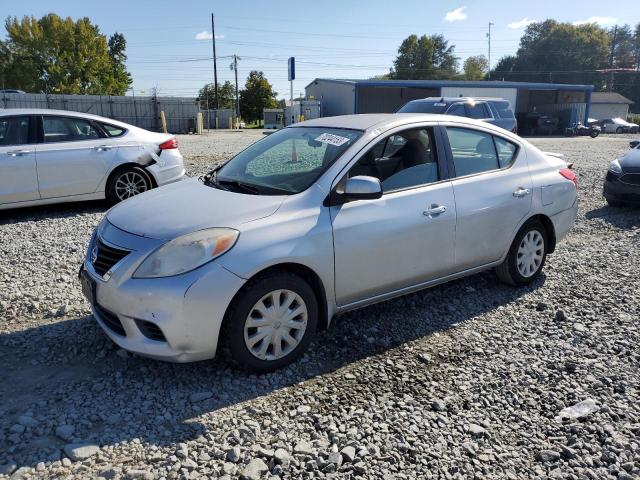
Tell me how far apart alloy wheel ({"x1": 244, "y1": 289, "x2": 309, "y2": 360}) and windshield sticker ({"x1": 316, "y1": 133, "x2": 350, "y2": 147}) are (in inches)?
49.8

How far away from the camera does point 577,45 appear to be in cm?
10181

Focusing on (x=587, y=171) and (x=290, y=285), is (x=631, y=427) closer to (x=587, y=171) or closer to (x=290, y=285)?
(x=290, y=285)

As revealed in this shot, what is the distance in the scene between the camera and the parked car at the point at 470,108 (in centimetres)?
1434

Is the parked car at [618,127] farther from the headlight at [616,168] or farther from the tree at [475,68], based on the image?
the tree at [475,68]

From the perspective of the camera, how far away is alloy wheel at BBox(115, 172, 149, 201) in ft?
26.7

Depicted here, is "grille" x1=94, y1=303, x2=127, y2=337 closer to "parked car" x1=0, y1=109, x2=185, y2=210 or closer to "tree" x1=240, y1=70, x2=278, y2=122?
"parked car" x1=0, y1=109, x2=185, y2=210

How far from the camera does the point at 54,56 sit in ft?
204

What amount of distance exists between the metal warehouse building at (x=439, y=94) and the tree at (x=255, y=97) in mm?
14657

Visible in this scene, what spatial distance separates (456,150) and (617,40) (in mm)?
125141

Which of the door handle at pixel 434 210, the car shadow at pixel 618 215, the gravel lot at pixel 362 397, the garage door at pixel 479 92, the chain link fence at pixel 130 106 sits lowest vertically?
the gravel lot at pixel 362 397

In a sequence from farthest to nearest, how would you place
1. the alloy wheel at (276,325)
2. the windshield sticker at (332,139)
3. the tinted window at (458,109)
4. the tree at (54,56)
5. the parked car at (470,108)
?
1. the tree at (54,56)
2. the tinted window at (458,109)
3. the parked car at (470,108)
4. the windshield sticker at (332,139)
5. the alloy wheel at (276,325)

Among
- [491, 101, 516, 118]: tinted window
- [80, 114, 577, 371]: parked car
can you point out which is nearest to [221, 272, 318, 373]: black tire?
[80, 114, 577, 371]: parked car

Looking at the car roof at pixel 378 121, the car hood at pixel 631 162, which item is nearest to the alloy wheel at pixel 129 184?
the car roof at pixel 378 121

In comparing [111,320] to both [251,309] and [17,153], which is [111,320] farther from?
[17,153]
